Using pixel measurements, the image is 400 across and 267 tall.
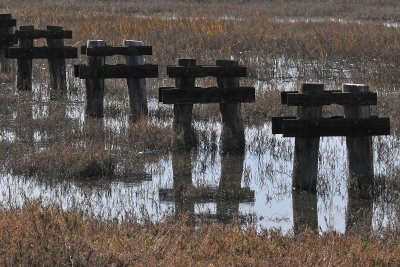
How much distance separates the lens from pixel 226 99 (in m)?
13.0

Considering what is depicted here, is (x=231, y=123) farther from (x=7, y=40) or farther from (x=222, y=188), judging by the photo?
(x=7, y=40)

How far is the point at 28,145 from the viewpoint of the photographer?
13.0m

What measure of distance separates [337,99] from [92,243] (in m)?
4.31

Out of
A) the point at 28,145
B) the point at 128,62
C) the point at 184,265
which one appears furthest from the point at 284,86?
the point at 184,265

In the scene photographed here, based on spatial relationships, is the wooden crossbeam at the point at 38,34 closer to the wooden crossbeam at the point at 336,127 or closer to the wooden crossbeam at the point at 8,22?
the wooden crossbeam at the point at 8,22

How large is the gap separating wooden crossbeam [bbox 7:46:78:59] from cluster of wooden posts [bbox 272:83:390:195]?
827cm

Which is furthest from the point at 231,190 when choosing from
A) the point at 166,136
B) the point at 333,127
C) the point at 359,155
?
the point at 166,136

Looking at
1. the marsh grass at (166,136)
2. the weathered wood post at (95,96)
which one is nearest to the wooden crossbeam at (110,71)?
the weathered wood post at (95,96)

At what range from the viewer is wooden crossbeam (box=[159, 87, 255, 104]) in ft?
42.0

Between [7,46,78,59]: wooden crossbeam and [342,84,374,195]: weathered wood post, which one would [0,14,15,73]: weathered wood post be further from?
[342,84,374,195]: weathered wood post

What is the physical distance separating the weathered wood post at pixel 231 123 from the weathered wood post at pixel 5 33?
322 inches

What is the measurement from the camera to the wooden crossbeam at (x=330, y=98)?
1051 cm

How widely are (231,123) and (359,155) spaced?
2788 mm

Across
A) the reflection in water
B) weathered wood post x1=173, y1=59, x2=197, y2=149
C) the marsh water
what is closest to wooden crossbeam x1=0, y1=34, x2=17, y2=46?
the reflection in water
